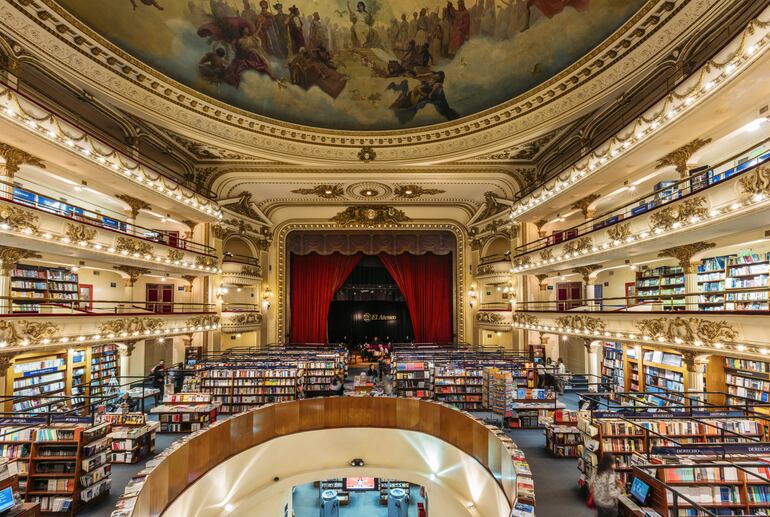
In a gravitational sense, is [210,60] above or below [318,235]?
above

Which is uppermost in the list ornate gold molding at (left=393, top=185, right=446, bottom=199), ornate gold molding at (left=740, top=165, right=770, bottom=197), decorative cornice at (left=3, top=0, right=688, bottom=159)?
decorative cornice at (left=3, top=0, right=688, bottom=159)

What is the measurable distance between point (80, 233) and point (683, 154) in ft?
41.9

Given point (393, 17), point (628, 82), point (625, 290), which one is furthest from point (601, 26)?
point (625, 290)

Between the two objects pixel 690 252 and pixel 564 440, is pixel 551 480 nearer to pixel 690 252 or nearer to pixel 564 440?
pixel 564 440

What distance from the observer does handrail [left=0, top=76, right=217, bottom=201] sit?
297 inches

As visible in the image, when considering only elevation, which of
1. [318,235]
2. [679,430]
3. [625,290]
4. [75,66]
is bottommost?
[679,430]

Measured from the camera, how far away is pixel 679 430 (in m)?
6.44

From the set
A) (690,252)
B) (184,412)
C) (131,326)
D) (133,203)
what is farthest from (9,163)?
(690,252)

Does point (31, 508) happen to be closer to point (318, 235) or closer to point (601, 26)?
point (601, 26)

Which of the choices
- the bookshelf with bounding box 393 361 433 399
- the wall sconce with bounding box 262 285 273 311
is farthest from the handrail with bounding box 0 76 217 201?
the bookshelf with bounding box 393 361 433 399

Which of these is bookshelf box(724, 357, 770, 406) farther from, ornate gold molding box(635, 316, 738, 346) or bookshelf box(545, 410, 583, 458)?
bookshelf box(545, 410, 583, 458)

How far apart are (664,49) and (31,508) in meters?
13.4

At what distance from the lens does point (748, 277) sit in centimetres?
866

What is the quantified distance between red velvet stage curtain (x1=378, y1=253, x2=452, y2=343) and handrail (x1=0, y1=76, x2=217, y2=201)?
9.61 metres
